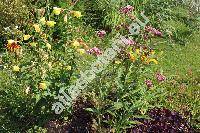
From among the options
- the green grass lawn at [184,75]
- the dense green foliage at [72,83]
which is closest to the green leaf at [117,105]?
the dense green foliage at [72,83]

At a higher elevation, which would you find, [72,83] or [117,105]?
[72,83]

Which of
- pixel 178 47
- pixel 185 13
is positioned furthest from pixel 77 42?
pixel 185 13

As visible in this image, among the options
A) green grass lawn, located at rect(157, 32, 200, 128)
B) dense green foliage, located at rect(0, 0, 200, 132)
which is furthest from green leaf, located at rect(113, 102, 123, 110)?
green grass lawn, located at rect(157, 32, 200, 128)

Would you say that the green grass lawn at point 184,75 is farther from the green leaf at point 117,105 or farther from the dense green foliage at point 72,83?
the green leaf at point 117,105

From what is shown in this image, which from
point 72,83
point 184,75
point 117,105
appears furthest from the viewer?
point 184,75

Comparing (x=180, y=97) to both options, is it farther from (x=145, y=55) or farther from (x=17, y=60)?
(x=17, y=60)

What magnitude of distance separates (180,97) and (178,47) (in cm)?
264

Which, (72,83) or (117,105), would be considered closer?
(117,105)

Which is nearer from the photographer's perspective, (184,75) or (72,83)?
(72,83)

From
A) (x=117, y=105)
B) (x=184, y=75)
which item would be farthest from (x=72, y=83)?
(x=184, y=75)

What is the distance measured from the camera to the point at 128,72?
6.15m

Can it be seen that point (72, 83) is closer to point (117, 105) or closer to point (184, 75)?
point (117, 105)

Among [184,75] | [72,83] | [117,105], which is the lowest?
[184,75]

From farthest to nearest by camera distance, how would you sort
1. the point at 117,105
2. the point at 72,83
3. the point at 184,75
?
the point at 184,75, the point at 72,83, the point at 117,105
